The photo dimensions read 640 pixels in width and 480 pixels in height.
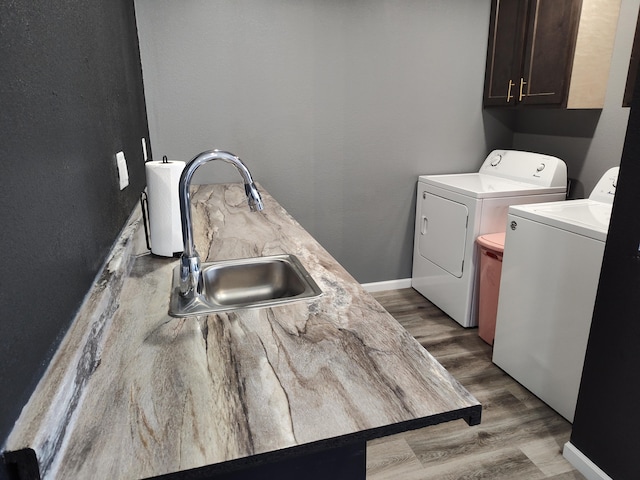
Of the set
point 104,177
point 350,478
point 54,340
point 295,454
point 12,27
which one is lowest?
point 350,478

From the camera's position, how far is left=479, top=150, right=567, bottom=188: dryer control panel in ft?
8.82

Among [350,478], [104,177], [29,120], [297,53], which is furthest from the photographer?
[297,53]

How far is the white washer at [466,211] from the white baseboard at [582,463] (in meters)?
1.07

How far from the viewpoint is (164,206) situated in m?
1.33

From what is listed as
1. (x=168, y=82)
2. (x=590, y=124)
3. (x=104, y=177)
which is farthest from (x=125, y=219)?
(x=590, y=124)

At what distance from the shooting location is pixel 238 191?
254 centimetres

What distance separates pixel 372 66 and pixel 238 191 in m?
1.24

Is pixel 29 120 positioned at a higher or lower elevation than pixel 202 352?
higher

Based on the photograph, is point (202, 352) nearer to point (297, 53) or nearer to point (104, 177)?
point (104, 177)

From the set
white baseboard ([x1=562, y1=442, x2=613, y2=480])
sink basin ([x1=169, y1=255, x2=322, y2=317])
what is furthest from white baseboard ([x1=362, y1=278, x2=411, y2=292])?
sink basin ([x1=169, y1=255, x2=322, y2=317])

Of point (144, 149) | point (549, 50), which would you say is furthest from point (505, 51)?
point (144, 149)

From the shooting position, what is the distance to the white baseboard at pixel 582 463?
1.58 m

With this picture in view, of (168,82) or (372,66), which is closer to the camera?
(168,82)

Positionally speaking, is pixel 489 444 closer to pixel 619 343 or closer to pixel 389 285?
pixel 619 343
